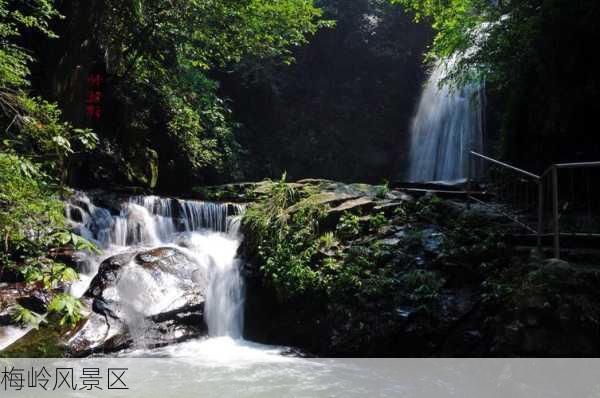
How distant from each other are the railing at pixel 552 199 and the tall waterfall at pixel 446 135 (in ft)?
24.4

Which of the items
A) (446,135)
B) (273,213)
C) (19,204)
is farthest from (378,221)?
(446,135)

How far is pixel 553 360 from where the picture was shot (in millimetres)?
5301

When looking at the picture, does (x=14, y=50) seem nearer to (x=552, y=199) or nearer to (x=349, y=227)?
(x=349, y=227)

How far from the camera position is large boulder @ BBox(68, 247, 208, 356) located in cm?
711

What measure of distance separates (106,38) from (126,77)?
269cm

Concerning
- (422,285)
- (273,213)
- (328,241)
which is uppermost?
(273,213)

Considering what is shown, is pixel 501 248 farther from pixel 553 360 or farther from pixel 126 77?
pixel 126 77

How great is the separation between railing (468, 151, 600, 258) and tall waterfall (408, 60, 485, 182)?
Result: 7.45 meters

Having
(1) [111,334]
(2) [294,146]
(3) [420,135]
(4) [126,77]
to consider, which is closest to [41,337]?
(1) [111,334]


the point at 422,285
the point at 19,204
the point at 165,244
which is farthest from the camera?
the point at 165,244

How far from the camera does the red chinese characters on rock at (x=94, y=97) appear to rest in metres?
12.0

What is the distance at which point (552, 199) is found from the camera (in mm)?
7105

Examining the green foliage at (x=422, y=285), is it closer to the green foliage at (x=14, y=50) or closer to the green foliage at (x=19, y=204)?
the green foliage at (x=19, y=204)

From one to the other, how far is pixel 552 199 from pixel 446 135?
11.4 m
